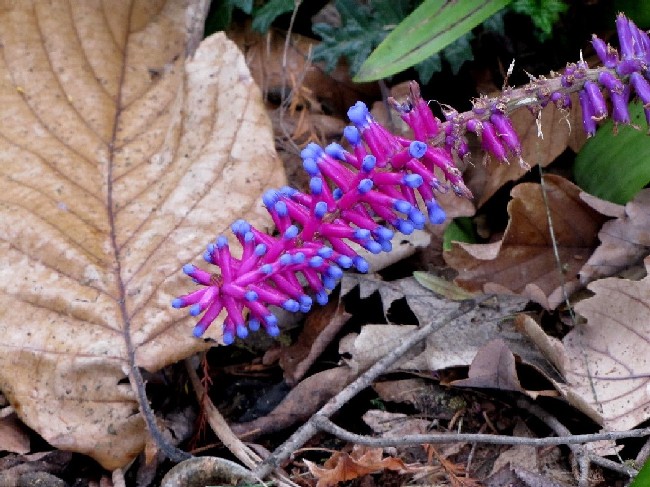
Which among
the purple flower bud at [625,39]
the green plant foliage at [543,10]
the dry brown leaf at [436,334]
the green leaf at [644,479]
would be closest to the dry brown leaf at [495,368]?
the dry brown leaf at [436,334]

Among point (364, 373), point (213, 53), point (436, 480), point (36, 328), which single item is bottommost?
point (436, 480)

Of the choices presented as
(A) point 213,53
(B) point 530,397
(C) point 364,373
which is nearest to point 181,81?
(A) point 213,53

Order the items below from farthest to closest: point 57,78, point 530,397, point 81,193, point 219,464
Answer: point 57,78, point 81,193, point 530,397, point 219,464

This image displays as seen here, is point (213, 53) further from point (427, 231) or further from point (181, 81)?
point (427, 231)

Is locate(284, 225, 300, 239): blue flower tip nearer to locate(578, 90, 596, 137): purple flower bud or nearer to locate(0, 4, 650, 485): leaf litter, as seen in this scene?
locate(0, 4, 650, 485): leaf litter

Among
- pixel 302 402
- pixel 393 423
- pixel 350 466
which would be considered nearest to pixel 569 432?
pixel 393 423

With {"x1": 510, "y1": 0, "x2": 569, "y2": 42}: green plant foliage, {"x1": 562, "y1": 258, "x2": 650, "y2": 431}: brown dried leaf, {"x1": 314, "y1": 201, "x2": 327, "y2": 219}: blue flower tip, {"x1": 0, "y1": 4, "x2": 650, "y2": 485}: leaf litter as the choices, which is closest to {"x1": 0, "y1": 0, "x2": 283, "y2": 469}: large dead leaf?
{"x1": 0, "y1": 4, "x2": 650, "y2": 485}: leaf litter
